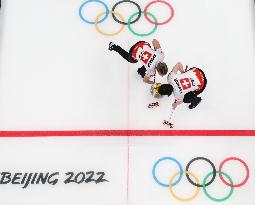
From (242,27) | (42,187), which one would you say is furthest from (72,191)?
(242,27)

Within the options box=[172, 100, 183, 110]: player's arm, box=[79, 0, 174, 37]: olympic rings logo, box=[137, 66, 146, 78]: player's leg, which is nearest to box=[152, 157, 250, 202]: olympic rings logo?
box=[172, 100, 183, 110]: player's arm


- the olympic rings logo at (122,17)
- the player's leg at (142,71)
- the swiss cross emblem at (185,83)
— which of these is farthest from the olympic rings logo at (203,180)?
the olympic rings logo at (122,17)

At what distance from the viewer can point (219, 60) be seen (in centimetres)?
541

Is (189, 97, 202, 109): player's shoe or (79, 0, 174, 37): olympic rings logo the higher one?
(79, 0, 174, 37): olympic rings logo

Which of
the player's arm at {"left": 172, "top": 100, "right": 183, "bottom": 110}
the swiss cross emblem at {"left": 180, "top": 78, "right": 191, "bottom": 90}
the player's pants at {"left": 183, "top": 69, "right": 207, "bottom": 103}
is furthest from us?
the player's arm at {"left": 172, "top": 100, "right": 183, "bottom": 110}

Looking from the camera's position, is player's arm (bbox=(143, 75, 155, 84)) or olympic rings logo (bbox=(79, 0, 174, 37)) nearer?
player's arm (bbox=(143, 75, 155, 84))

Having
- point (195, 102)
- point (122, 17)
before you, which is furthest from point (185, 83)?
point (122, 17)

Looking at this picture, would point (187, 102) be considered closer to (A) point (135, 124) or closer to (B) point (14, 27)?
(A) point (135, 124)

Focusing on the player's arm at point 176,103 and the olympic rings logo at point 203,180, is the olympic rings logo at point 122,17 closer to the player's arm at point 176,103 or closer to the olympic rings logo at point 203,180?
the player's arm at point 176,103

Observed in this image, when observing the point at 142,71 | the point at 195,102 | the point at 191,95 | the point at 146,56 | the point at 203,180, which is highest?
the point at 146,56

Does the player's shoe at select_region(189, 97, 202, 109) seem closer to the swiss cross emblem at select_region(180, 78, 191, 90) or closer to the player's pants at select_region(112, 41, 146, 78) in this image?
the swiss cross emblem at select_region(180, 78, 191, 90)

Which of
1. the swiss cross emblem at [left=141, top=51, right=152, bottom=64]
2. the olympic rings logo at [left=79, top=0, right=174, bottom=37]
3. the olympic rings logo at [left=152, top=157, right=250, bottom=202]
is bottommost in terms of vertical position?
the olympic rings logo at [left=152, top=157, right=250, bottom=202]

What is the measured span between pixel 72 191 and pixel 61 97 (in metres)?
1.23

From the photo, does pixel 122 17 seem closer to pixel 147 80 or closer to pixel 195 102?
pixel 147 80
